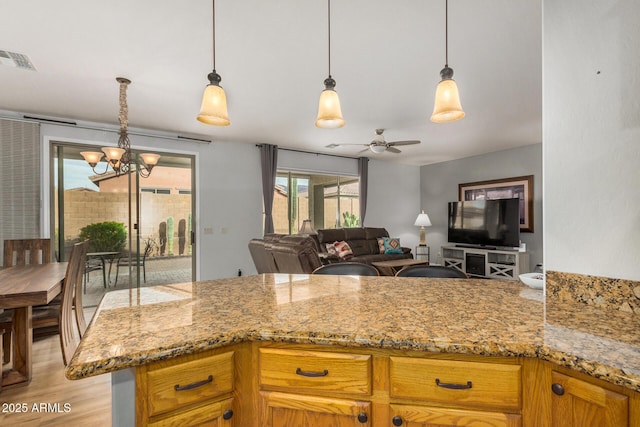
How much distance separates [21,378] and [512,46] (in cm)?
448

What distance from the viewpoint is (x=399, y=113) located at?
13.3ft

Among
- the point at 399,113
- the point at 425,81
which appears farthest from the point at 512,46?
the point at 399,113

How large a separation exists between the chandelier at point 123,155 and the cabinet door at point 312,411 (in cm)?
322

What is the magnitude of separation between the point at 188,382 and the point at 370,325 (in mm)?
582

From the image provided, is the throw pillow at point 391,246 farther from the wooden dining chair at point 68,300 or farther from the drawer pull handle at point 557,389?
the drawer pull handle at point 557,389

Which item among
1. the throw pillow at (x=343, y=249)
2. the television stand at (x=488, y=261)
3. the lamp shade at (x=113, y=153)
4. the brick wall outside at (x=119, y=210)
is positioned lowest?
the television stand at (x=488, y=261)

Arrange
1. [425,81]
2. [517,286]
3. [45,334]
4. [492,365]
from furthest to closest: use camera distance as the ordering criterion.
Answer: [45,334] → [425,81] → [517,286] → [492,365]

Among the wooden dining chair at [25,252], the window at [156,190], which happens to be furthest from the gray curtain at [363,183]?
the wooden dining chair at [25,252]

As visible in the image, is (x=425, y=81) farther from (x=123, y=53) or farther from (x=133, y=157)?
(x=133, y=157)

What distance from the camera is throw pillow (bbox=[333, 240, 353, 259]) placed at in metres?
5.70

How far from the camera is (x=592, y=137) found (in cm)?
120

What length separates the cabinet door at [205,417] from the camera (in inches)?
36.9

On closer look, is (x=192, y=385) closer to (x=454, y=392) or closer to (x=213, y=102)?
(x=454, y=392)

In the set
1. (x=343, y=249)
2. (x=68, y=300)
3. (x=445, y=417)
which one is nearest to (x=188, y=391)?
(x=445, y=417)
